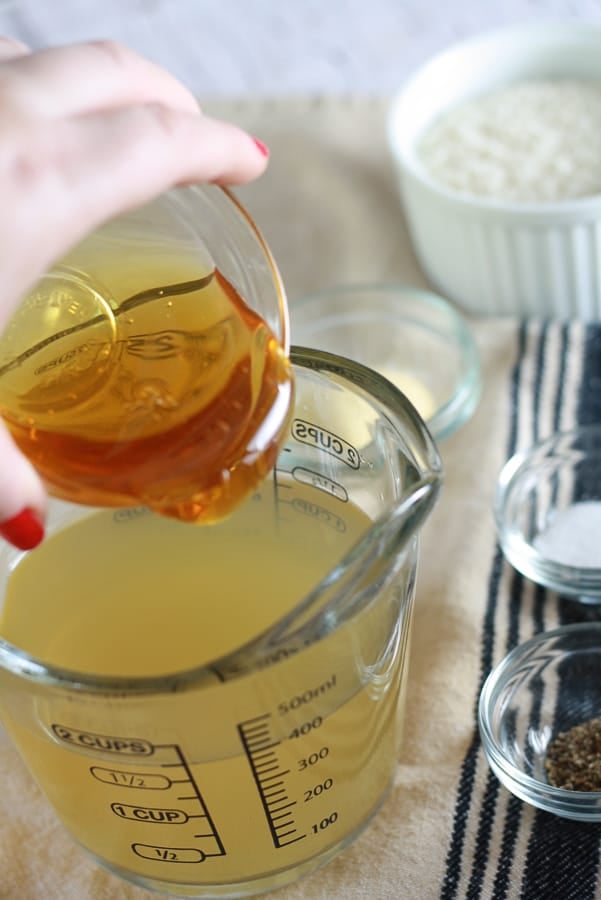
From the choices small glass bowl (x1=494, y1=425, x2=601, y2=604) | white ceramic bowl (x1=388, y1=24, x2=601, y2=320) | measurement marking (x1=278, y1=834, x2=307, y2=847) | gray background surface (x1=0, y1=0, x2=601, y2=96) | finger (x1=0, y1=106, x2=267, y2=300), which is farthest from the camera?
gray background surface (x1=0, y1=0, x2=601, y2=96)

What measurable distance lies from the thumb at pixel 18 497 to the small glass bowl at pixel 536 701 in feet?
1.30

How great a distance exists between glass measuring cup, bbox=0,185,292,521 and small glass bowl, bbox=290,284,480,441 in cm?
50

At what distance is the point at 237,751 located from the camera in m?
0.68

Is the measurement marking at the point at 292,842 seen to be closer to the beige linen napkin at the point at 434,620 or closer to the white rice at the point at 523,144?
the beige linen napkin at the point at 434,620

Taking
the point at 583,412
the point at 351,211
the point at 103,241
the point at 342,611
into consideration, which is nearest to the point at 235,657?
the point at 342,611

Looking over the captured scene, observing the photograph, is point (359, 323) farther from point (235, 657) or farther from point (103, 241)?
point (235, 657)

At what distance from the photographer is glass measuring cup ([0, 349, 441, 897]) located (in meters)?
0.65

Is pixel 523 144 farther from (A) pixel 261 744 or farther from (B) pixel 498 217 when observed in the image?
(A) pixel 261 744

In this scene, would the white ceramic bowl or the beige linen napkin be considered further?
the white ceramic bowl

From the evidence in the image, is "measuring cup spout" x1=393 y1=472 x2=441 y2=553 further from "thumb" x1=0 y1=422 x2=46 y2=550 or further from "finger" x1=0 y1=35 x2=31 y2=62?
"finger" x1=0 y1=35 x2=31 y2=62

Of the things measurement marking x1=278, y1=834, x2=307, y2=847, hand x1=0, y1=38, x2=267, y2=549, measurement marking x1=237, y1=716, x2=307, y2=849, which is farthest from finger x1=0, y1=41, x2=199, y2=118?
measurement marking x1=278, y1=834, x2=307, y2=847

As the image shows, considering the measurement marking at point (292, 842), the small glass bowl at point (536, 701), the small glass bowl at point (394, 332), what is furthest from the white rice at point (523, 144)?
the measurement marking at point (292, 842)

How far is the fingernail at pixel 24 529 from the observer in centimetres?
61

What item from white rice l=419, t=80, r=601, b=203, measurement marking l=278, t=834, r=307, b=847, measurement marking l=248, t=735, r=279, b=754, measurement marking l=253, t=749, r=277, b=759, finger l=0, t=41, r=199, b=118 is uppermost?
finger l=0, t=41, r=199, b=118
